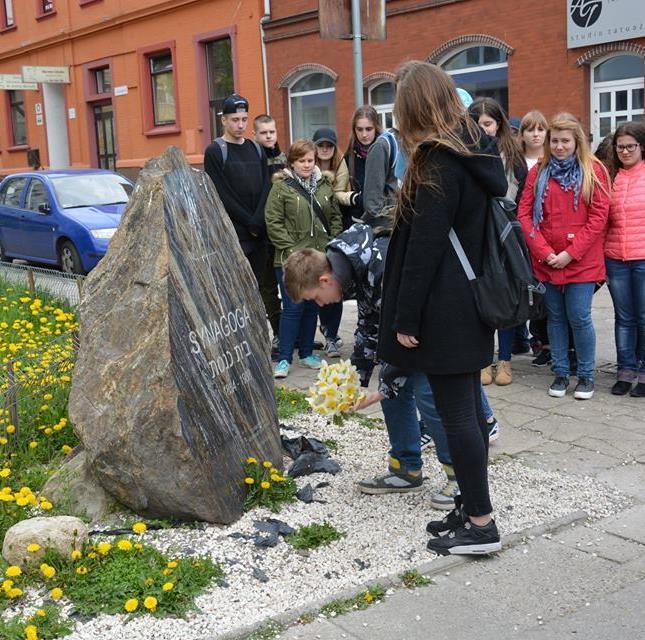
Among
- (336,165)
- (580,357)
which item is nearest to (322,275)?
(580,357)

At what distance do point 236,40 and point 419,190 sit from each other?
17285 mm

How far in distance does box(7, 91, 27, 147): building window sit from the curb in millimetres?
27444

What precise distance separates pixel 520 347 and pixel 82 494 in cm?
432

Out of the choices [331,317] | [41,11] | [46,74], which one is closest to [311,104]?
[46,74]

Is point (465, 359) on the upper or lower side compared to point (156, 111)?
lower

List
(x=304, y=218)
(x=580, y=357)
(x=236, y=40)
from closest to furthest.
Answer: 1. (x=580, y=357)
2. (x=304, y=218)
3. (x=236, y=40)

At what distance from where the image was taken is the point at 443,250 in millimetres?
3607

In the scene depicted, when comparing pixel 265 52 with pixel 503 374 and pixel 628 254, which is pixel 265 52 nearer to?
pixel 503 374

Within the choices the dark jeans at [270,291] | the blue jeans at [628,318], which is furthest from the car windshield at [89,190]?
the blue jeans at [628,318]

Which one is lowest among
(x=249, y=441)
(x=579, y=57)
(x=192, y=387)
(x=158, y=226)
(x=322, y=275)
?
(x=249, y=441)

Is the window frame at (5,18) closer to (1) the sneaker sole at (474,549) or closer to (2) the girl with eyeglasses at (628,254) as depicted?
(2) the girl with eyeglasses at (628,254)

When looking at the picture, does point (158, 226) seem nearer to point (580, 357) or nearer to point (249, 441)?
point (249, 441)

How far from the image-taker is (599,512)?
14.1 feet

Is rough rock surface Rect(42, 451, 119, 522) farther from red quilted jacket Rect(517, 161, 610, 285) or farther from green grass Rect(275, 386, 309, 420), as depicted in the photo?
red quilted jacket Rect(517, 161, 610, 285)
